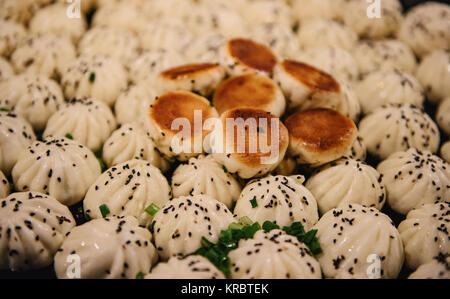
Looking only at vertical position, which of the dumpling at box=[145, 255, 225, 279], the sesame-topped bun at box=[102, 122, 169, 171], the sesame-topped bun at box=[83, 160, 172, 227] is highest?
the sesame-topped bun at box=[102, 122, 169, 171]

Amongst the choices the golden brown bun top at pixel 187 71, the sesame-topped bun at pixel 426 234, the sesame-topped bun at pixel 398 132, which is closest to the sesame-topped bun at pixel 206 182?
the golden brown bun top at pixel 187 71

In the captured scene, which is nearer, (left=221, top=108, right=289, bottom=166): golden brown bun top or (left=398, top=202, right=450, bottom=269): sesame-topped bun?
(left=398, top=202, right=450, bottom=269): sesame-topped bun

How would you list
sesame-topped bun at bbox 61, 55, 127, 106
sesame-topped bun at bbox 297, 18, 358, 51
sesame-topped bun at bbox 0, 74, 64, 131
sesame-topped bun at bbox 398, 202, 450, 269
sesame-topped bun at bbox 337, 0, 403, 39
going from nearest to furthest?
sesame-topped bun at bbox 398, 202, 450, 269 → sesame-topped bun at bbox 0, 74, 64, 131 → sesame-topped bun at bbox 61, 55, 127, 106 → sesame-topped bun at bbox 297, 18, 358, 51 → sesame-topped bun at bbox 337, 0, 403, 39

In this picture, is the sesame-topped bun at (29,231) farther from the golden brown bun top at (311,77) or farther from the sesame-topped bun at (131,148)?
the golden brown bun top at (311,77)

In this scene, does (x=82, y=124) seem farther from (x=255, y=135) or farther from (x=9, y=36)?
(x=9, y=36)

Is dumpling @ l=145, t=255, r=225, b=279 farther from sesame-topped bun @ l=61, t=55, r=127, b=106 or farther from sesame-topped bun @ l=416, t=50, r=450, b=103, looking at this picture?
sesame-topped bun @ l=416, t=50, r=450, b=103

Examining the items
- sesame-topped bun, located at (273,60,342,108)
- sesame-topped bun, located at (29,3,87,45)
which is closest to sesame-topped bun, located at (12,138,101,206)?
sesame-topped bun, located at (273,60,342,108)
